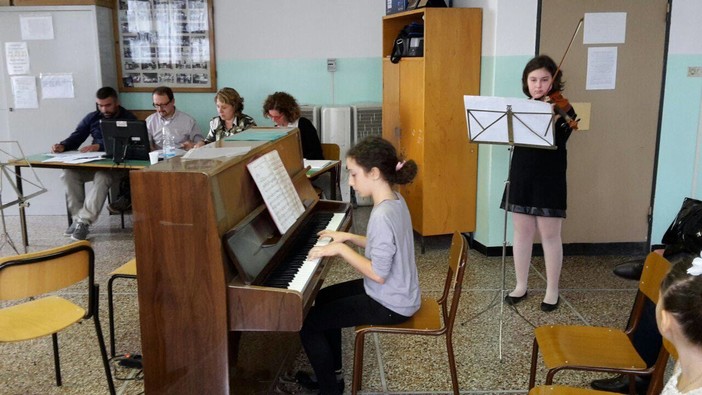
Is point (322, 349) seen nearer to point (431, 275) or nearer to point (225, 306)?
point (225, 306)

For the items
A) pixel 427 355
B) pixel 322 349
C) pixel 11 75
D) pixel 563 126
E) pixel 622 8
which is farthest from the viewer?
pixel 11 75

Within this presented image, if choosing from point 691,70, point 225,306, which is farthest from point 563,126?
point 225,306

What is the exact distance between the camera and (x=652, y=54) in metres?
4.26

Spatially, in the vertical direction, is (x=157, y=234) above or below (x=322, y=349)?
above

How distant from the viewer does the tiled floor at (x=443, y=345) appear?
2789 millimetres

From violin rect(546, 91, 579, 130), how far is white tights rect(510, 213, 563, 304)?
1.96 feet

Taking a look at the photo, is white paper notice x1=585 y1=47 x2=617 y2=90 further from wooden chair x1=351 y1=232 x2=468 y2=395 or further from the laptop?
the laptop

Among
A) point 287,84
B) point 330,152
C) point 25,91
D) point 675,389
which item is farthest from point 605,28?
point 25,91

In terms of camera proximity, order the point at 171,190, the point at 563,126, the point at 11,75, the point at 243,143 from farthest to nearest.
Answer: the point at 11,75
the point at 563,126
the point at 243,143
the point at 171,190

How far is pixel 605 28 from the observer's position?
4207 mm

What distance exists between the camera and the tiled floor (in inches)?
110

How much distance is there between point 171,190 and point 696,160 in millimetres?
3833

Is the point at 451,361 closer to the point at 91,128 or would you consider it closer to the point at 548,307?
the point at 548,307

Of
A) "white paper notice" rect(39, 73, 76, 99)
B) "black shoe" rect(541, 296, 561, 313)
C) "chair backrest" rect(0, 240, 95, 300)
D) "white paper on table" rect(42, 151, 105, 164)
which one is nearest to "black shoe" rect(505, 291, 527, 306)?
"black shoe" rect(541, 296, 561, 313)
